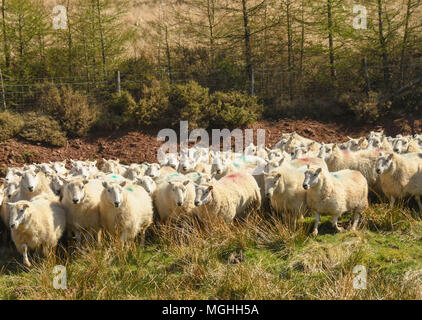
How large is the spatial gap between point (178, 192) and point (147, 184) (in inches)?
47.1

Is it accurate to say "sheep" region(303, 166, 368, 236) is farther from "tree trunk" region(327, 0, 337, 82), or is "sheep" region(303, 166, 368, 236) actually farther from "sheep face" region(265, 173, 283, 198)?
"tree trunk" region(327, 0, 337, 82)

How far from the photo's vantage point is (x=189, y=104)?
15789 mm

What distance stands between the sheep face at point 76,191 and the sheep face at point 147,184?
1.47 m

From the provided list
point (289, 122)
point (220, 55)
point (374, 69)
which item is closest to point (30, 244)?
point (289, 122)

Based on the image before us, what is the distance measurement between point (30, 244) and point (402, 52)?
675 inches

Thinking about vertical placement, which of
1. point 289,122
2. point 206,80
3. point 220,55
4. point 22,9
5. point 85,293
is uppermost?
point 22,9

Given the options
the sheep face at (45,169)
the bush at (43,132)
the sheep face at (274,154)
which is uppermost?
the bush at (43,132)

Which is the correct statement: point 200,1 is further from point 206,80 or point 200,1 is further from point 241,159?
point 241,159

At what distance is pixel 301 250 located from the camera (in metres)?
6.64

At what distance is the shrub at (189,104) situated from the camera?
51.7 feet

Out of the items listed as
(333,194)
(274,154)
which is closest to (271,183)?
(333,194)

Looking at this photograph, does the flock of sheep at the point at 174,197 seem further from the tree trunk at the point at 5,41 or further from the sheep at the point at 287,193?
the tree trunk at the point at 5,41

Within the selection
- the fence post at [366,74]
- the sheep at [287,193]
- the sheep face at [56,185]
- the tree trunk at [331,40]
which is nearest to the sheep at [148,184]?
the sheep face at [56,185]

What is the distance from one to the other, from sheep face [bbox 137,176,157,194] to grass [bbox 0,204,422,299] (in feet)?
3.20
